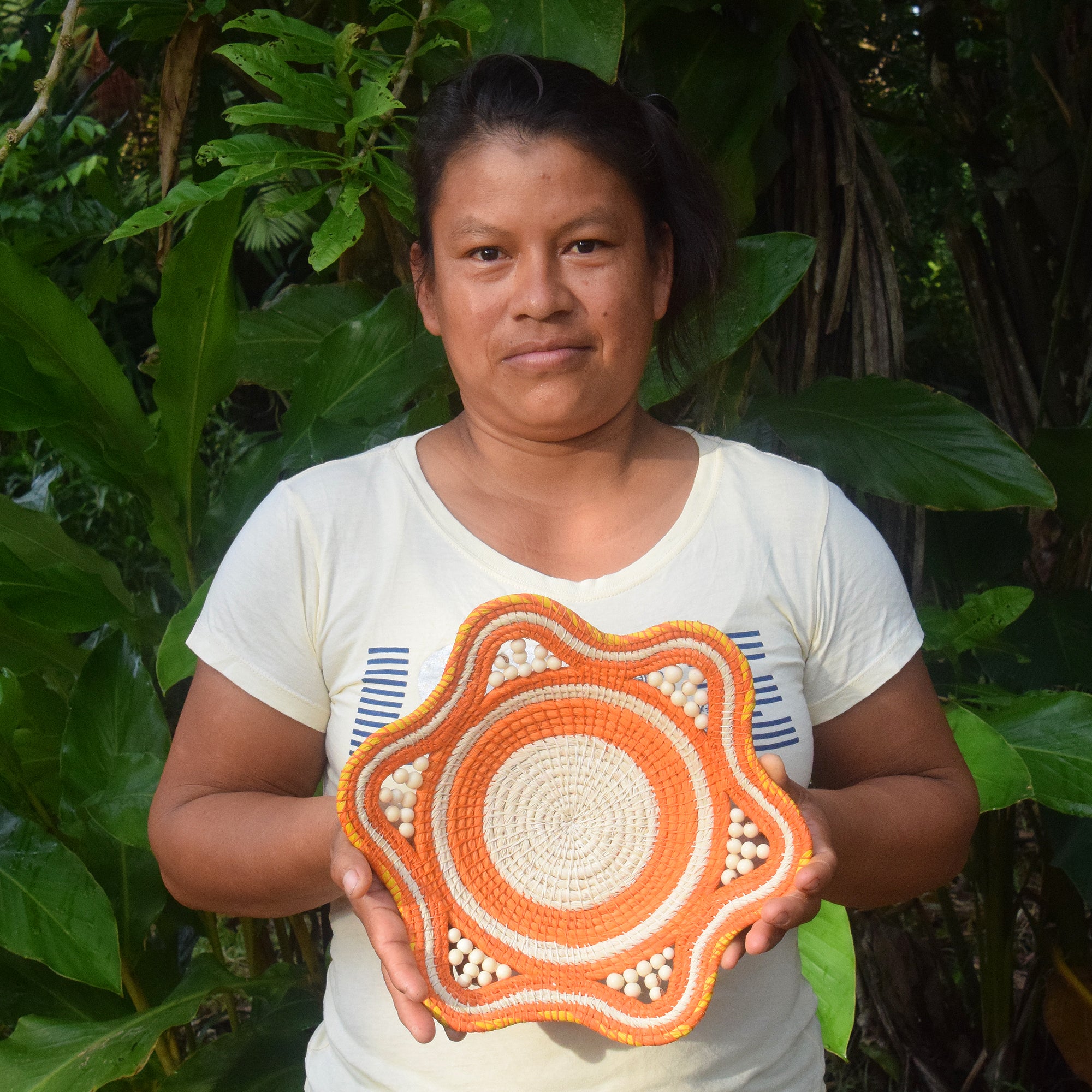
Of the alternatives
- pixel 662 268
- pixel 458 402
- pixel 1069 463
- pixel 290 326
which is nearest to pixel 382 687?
pixel 662 268

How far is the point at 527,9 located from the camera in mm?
1080

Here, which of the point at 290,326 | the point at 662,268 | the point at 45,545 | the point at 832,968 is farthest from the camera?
the point at 290,326

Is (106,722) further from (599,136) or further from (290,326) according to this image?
(599,136)

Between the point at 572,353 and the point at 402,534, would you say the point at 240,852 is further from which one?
the point at 572,353

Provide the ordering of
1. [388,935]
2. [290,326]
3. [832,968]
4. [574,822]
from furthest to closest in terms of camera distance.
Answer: [290,326] < [832,968] < [574,822] < [388,935]

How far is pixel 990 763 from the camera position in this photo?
3.63 feet

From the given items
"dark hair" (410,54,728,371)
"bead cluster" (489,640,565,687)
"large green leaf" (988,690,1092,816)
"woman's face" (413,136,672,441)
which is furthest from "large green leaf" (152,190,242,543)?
"large green leaf" (988,690,1092,816)

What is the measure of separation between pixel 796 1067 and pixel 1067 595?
0.98 metres

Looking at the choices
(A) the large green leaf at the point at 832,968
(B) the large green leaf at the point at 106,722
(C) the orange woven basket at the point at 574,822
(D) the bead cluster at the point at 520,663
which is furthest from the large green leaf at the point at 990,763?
(B) the large green leaf at the point at 106,722

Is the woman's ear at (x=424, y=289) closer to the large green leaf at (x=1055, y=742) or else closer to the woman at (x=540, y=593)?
the woman at (x=540, y=593)

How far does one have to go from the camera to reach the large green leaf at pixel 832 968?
3.62 feet

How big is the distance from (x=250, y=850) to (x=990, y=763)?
0.73 metres

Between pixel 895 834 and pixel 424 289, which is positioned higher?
pixel 424 289

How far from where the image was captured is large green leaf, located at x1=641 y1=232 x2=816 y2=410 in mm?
1216
